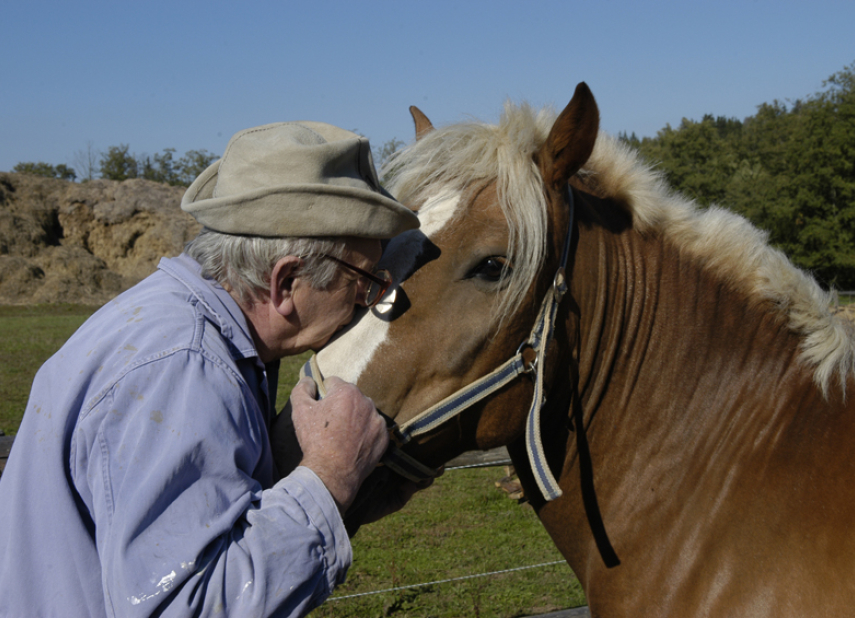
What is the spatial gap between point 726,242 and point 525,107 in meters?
0.79

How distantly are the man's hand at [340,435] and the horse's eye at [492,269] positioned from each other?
20.1 inches

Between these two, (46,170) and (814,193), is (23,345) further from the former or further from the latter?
(46,170)

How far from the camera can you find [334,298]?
1750 mm

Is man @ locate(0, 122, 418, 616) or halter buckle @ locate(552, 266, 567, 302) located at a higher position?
halter buckle @ locate(552, 266, 567, 302)

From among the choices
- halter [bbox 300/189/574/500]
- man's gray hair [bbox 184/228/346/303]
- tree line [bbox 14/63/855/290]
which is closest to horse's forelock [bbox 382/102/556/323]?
halter [bbox 300/189/574/500]

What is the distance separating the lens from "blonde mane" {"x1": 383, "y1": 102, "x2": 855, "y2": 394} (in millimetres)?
1873

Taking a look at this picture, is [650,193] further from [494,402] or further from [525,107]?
[494,402]

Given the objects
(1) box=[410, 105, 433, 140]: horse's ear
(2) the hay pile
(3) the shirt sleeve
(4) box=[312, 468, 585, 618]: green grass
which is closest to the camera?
(3) the shirt sleeve

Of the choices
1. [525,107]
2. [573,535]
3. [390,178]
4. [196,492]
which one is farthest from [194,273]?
[573,535]

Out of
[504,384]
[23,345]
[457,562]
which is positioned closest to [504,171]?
[504,384]

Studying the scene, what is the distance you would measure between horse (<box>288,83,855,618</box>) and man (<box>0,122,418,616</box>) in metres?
0.22

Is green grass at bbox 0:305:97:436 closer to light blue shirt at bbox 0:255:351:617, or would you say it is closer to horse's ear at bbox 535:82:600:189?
light blue shirt at bbox 0:255:351:617

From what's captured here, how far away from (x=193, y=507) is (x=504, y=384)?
0.94 metres

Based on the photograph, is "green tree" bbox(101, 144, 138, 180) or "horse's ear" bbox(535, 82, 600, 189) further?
"green tree" bbox(101, 144, 138, 180)
